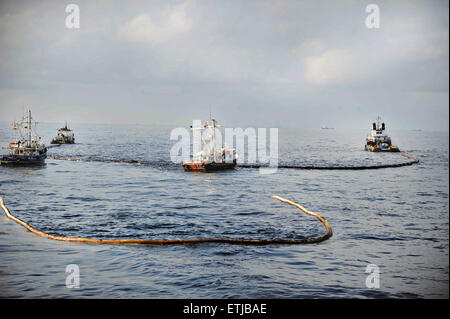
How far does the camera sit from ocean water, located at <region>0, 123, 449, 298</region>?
2116 cm

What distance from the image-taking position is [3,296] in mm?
19609

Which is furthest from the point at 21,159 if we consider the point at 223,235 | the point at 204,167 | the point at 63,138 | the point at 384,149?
the point at 384,149

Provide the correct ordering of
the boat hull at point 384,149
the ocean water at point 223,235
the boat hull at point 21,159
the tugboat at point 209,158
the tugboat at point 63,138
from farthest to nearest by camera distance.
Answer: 1. the tugboat at point 63,138
2. the boat hull at point 384,149
3. the boat hull at point 21,159
4. the tugboat at point 209,158
5. the ocean water at point 223,235

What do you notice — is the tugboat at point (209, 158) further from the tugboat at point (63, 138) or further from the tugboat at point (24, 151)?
the tugboat at point (63, 138)

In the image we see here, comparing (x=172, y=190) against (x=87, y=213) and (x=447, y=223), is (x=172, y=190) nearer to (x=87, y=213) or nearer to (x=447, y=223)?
(x=87, y=213)

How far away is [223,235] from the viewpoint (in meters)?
31.6

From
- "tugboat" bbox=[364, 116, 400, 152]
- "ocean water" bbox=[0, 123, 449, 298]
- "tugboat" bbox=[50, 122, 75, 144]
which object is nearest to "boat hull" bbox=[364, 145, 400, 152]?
"tugboat" bbox=[364, 116, 400, 152]

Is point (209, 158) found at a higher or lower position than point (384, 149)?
lower

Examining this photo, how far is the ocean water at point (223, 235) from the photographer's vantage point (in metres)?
21.2

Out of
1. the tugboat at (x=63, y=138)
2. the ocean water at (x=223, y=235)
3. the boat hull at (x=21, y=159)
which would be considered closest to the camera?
the ocean water at (x=223, y=235)

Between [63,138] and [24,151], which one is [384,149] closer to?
[24,151]

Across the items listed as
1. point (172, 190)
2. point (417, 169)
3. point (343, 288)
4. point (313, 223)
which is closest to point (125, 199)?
point (172, 190)

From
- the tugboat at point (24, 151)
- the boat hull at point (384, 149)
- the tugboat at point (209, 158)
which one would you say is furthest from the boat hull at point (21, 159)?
the boat hull at point (384, 149)

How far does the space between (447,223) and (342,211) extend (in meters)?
9.87
